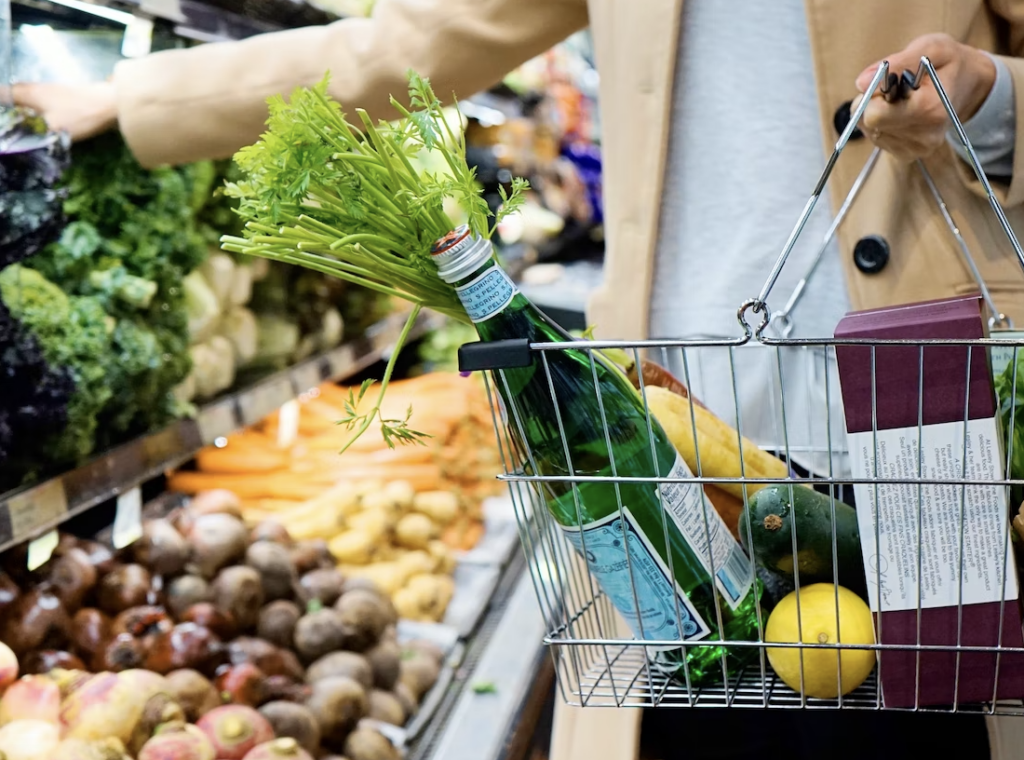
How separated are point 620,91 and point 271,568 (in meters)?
1.04

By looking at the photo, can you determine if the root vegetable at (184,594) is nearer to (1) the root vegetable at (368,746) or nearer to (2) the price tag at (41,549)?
(2) the price tag at (41,549)

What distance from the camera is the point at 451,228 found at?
72 centimetres

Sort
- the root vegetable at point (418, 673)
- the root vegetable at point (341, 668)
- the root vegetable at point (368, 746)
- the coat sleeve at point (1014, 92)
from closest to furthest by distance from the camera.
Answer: the coat sleeve at point (1014, 92)
the root vegetable at point (368, 746)
the root vegetable at point (341, 668)
the root vegetable at point (418, 673)

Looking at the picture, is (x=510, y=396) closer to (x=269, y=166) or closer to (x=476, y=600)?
(x=269, y=166)

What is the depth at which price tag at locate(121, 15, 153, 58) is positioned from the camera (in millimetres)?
1614

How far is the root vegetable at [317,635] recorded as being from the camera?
1761 mm

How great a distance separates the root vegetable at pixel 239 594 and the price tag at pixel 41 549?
0.92ft

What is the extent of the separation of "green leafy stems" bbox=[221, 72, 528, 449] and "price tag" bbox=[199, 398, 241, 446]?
1.10m

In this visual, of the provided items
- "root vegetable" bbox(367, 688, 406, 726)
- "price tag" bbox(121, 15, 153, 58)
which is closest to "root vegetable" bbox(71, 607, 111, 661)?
"root vegetable" bbox(367, 688, 406, 726)

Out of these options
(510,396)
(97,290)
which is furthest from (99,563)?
(510,396)

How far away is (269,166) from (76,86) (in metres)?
0.92

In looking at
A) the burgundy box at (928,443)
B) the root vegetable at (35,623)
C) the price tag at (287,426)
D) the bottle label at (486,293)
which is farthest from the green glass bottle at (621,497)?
the price tag at (287,426)

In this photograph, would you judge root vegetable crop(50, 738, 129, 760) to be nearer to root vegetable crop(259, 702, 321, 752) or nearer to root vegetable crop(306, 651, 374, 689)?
root vegetable crop(259, 702, 321, 752)

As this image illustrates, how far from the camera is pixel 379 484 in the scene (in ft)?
8.47
